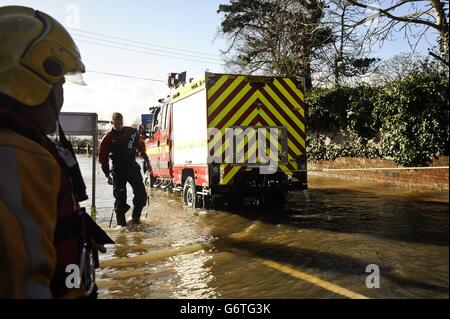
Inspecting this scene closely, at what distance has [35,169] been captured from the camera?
4.11 feet

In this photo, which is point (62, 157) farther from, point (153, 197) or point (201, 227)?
point (153, 197)

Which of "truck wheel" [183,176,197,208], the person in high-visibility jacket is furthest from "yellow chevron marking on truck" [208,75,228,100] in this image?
the person in high-visibility jacket

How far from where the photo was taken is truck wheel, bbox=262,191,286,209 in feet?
30.5

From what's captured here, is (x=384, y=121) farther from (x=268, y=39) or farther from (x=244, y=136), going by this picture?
(x=268, y=39)

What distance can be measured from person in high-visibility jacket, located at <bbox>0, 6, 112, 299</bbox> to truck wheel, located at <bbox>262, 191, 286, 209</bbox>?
7595 millimetres

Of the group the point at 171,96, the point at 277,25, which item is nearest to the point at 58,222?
the point at 171,96

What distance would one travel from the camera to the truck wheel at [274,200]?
9298 millimetres

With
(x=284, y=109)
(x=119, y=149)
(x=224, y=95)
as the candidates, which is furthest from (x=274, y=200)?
(x=119, y=149)

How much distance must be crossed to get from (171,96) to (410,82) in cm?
588

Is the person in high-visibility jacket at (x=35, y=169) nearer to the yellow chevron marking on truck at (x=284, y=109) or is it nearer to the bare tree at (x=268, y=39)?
the yellow chevron marking on truck at (x=284, y=109)

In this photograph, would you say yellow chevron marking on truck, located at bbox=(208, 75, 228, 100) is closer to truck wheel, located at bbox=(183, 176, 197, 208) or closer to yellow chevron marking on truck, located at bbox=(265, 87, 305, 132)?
yellow chevron marking on truck, located at bbox=(265, 87, 305, 132)

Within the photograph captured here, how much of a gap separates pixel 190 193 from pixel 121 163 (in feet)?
7.09

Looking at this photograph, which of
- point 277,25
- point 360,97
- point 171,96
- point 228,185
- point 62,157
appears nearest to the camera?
point 62,157
